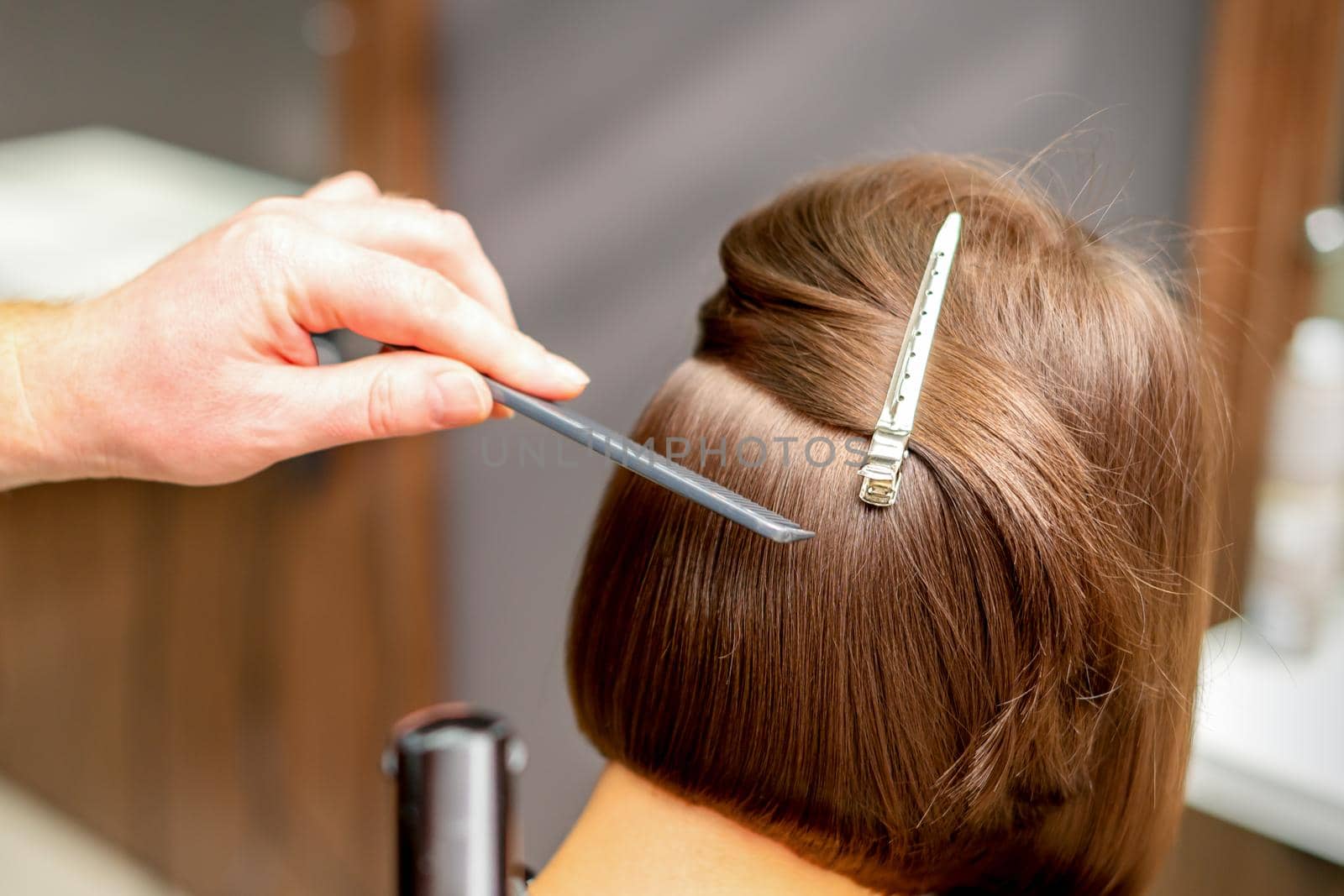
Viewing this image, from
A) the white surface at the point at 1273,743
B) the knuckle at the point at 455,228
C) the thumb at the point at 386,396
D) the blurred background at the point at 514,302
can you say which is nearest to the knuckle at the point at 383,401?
the thumb at the point at 386,396

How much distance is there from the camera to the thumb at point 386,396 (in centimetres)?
60

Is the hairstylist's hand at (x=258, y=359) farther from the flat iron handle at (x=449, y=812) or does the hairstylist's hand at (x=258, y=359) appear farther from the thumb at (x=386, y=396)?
the flat iron handle at (x=449, y=812)

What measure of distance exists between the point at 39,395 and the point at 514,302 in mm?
941

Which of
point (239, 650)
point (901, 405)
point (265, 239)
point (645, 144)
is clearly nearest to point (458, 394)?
point (265, 239)

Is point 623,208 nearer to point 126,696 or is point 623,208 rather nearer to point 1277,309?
point 1277,309

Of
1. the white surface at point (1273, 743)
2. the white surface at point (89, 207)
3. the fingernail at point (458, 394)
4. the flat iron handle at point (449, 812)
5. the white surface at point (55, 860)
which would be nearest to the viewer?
the flat iron handle at point (449, 812)

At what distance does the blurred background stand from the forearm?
27.5 inches

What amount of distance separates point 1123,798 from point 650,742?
11.9 inches

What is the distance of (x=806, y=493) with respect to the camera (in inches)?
21.2

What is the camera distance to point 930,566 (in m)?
0.53

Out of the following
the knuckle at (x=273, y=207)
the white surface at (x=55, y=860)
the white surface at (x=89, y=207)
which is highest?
the white surface at (x=89, y=207)

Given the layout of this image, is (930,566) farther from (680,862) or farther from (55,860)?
(55,860)

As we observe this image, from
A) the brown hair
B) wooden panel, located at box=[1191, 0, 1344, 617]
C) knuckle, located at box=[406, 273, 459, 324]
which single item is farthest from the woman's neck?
wooden panel, located at box=[1191, 0, 1344, 617]

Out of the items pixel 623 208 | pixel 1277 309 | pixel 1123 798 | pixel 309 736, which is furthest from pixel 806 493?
pixel 309 736
